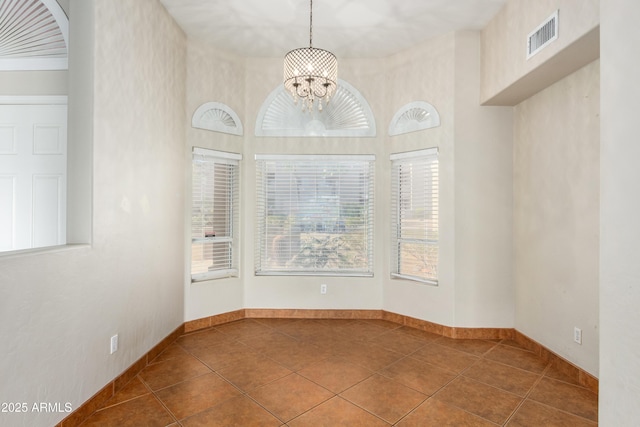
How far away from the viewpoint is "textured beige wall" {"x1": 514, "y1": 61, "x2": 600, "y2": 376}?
8.52 ft

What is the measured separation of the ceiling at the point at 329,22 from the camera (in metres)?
3.14

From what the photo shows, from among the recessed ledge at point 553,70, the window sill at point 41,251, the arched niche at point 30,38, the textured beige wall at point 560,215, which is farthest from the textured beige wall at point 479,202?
the arched niche at point 30,38

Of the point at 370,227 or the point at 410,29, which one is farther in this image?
the point at 370,227

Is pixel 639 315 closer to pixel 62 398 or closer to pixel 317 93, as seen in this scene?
pixel 317 93

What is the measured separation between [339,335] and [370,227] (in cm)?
137

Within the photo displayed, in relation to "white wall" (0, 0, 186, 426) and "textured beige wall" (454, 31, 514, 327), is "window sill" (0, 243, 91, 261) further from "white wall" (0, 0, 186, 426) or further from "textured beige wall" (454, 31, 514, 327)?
"textured beige wall" (454, 31, 514, 327)

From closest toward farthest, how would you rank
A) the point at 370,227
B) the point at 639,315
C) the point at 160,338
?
1. the point at 639,315
2. the point at 160,338
3. the point at 370,227

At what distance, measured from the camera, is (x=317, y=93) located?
109 inches

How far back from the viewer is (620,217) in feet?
4.60

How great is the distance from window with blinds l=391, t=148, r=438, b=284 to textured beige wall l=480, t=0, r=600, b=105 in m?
0.96

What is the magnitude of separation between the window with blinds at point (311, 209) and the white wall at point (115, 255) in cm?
110

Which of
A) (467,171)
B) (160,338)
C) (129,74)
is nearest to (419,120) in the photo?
(467,171)

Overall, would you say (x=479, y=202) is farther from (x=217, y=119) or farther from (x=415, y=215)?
(x=217, y=119)

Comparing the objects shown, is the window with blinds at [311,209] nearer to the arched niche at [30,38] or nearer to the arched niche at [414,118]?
the arched niche at [414,118]
